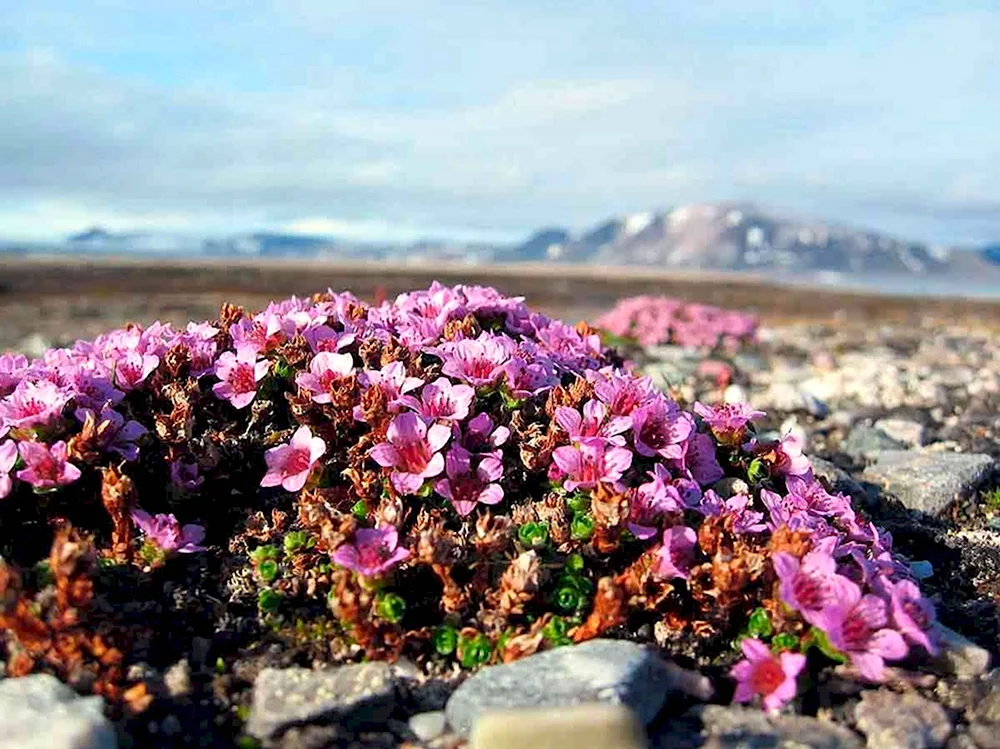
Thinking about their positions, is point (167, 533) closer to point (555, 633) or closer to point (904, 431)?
point (555, 633)

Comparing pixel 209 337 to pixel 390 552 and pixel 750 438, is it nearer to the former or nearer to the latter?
pixel 390 552

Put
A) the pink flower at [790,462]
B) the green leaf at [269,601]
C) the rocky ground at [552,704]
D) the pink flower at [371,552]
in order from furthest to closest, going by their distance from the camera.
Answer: the pink flower at [790,462] → the green leaf at [269,601] → the pink flower at [371,552] → the rocky ground at [552,704]

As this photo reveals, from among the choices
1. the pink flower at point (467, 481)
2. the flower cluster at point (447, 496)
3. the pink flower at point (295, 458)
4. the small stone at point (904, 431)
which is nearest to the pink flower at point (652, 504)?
the flower cluster at point (447, 496)

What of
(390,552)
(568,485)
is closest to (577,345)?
(568,485)

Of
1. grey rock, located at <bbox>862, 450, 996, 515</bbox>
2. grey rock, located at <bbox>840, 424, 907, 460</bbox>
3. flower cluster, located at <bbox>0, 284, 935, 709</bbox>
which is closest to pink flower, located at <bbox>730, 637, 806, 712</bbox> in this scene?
flower cluster, located at <bbox>0, 284, 935, 709</bbox>

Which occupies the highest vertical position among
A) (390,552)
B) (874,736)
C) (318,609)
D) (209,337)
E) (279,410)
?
(209,337)

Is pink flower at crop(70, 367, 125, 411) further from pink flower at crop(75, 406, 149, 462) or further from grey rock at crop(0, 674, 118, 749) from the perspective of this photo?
grey rock at crop(0, 674, 118, 749)

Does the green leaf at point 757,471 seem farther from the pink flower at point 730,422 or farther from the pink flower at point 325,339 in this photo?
the pink flower at point 325,339
